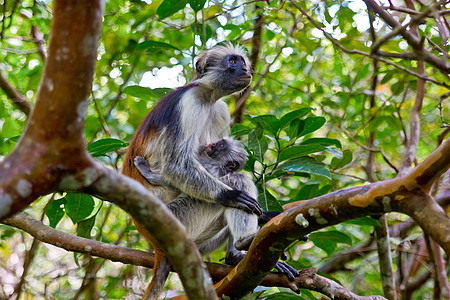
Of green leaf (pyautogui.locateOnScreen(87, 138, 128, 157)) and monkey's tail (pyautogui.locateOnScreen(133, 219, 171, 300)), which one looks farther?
green leaf (pyautogui.locateOnScreen(87, 138, 128, 157))

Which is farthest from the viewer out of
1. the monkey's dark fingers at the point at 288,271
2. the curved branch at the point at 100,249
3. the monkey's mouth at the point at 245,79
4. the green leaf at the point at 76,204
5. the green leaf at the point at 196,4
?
the monkey's mouth at the point at 245,79

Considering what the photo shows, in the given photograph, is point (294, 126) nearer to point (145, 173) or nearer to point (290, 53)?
point (145, 173)

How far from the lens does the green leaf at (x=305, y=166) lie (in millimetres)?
4379

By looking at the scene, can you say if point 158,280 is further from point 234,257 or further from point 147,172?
point 147,172

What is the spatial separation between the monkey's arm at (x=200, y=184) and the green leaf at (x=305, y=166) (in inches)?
17.9

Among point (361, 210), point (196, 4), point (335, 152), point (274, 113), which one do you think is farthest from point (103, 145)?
point (274, 113)

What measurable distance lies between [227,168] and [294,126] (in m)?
0.86

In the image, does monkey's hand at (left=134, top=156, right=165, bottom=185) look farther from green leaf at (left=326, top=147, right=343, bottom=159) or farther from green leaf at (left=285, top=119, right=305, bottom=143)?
green leaf at (left=326, top=147, right=343, bottom=159)

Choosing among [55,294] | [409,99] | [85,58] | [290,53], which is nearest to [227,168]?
[85,58]

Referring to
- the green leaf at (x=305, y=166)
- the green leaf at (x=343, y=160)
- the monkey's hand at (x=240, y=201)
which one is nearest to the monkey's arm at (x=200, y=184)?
the monkey's hand at (x=240, y=201)

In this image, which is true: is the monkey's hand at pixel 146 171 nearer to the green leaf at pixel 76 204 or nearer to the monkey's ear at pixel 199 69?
the green leaf at pixel 76 204

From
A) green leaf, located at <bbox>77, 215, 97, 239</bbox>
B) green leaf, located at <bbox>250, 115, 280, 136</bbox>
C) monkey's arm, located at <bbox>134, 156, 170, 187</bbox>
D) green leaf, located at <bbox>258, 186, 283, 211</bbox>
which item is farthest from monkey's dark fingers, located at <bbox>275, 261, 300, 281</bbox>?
green leaf, located at <bbox>77, 215, 97, 239</bbox>

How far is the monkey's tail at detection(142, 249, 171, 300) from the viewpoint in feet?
14.1

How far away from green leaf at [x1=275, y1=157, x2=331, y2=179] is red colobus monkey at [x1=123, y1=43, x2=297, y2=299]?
1.40 ft
